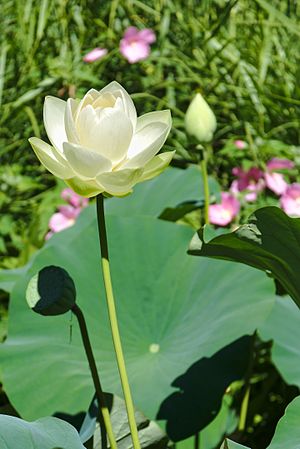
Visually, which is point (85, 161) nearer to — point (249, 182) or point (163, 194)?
point (163, 194)

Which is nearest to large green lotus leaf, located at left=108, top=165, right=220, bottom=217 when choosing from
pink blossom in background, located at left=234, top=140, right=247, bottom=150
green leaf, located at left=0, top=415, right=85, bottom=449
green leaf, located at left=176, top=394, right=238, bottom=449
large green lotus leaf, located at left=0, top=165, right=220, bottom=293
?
large green lotus leaf, located at left=0, top=165, right=220, bottom=293

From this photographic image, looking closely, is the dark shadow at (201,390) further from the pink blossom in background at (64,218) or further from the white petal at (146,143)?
the pink blossom in background at (64,218)

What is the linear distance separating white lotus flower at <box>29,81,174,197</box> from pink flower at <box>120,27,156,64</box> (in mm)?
1658

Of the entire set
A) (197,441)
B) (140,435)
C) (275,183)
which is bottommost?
(275,183)

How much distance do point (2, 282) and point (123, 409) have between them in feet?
1.97

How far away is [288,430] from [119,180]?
0.91 ft

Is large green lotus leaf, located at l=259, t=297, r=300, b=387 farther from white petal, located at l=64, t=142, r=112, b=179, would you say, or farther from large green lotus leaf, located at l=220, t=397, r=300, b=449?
white petal, located at l=64, t=142, r=112, b=179

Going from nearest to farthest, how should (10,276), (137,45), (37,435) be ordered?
(37,435) < (10,276) < (137,45)

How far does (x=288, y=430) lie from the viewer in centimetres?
74

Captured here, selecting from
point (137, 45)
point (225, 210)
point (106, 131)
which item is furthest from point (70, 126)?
point (137, 45)

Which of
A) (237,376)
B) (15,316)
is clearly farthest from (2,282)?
(237,376)

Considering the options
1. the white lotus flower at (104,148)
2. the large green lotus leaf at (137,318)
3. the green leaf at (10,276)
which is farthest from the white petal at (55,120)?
the green leaf at (10,276)

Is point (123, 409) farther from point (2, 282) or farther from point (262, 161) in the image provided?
point (262, 161)

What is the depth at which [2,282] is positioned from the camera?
1.44 metres
